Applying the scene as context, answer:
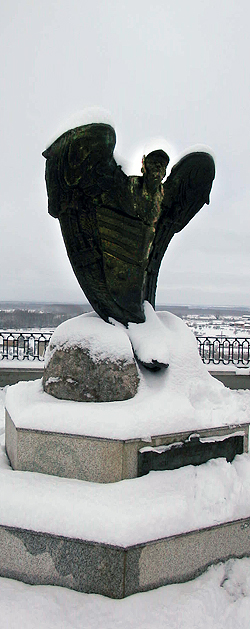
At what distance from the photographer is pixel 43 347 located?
8906 mm

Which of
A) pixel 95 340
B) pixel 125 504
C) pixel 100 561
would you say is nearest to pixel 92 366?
pixel 95 340

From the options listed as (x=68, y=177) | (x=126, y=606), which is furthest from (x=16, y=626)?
(x=68, y=177)

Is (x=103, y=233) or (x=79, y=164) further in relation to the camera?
(x=103, y=233)

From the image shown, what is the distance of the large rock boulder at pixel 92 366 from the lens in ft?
10.1

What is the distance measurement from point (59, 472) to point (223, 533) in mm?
1209

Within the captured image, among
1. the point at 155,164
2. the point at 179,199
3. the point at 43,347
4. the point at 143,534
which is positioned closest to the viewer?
the point at 143,534

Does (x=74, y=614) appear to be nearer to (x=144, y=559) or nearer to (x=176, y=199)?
(x=144, y=559)

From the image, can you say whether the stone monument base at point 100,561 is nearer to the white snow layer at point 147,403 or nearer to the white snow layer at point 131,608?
the white snow layer at point 131,608

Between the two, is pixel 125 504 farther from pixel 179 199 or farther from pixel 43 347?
pixel 43 347

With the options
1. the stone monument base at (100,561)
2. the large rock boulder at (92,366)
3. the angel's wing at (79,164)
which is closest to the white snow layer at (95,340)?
the large rock boulder at (92,366)

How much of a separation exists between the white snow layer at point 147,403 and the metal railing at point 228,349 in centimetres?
553

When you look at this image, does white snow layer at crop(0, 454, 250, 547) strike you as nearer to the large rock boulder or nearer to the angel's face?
the large rock boulder

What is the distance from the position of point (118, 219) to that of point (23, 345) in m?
6.18

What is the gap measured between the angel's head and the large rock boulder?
1.50 metres
